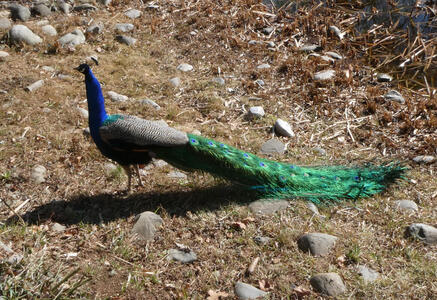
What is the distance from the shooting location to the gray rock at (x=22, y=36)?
546 cm

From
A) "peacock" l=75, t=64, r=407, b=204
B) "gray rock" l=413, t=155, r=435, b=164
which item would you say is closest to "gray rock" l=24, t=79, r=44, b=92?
"peacock" l=75, t=64, r=407, b=204

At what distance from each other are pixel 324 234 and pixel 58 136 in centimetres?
243

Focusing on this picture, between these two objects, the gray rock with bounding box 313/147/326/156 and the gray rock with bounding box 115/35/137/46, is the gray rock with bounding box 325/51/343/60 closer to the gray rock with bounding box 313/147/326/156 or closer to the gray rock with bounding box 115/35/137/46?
the gray rock with bounding box 313/147/326/156

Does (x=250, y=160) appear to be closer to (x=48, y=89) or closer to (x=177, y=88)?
(x=177, y=88)

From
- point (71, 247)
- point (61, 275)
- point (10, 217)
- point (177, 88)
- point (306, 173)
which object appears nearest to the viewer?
point (61, 275)

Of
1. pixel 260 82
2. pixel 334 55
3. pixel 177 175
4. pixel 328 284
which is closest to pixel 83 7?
pixel 260 82

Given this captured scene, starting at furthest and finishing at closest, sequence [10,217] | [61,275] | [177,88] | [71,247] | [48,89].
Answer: [177,88] < [48,89] < [10,217] < [71,247] < [61,275]

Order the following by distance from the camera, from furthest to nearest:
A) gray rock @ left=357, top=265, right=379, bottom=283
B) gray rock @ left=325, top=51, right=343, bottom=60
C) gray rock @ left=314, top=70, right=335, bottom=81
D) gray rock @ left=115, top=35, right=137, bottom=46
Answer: gray rock @ left=115, top=35, right=137, bottom=46 → gray rock @ left=325, top=51, right=343, bottom=60 → gray rock @ left=314, top=70, right=335, bottom=81 → gray rock @ left=357, top=265, right=379, bottom=283

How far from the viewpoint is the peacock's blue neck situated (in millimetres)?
3316

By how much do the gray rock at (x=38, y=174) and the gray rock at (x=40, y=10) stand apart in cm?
325

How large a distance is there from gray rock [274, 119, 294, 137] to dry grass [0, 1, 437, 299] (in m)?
0.08

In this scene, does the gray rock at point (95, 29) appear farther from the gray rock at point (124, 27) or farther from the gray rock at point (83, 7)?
the gray rock at point (83, 7)

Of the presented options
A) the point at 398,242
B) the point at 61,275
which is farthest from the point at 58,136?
the point at 398,242

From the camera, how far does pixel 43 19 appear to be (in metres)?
6.10
